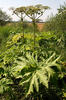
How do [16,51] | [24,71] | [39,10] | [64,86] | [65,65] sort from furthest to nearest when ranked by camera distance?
[16,51] < [39,10] < [65,65] < [64,86] < [24,71]

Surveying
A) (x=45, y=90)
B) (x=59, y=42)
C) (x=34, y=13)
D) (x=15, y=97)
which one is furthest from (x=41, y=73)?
(x=59, y=42)

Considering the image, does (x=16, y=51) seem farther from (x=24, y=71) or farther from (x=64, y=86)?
(x=64, y=86)

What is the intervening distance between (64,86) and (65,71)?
0.28 meters

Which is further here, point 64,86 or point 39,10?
point 39,10

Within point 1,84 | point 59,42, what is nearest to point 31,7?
point 1,84

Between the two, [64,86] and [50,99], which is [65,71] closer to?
[64,86]

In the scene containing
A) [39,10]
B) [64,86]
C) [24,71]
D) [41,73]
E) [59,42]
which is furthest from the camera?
[59,42]

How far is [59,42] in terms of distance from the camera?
6238mm

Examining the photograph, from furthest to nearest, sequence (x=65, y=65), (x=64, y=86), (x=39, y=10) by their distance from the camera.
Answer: (x=39, y=10) < (x=65, y=65) < (x=64, y=86)

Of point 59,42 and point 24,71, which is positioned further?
point 59,42

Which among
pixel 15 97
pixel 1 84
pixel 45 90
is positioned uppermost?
pixel 1 84

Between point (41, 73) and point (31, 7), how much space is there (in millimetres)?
1556

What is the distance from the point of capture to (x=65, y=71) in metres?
2.85

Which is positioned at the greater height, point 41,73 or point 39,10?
point 39,10
